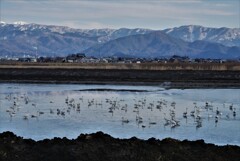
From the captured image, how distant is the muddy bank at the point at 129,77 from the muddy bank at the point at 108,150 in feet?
148

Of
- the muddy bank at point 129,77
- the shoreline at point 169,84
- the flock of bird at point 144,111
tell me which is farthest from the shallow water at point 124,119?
the muddy bank at point 129,77

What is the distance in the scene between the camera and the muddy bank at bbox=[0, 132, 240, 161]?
17.1 metres

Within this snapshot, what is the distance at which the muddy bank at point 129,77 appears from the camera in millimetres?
69000

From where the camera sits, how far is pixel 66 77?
79000 mm

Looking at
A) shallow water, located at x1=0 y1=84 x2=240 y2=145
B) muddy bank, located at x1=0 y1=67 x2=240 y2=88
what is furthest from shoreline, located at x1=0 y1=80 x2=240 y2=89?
shallow water, located at x1=0 y1=84 x2=240 y2=145

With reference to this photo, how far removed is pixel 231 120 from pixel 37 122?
37.1 feet

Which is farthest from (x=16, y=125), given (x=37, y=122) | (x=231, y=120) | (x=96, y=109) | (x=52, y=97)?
(x=52, y=97)

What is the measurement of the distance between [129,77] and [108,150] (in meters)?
59.8

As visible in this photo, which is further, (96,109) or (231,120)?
(96,109)

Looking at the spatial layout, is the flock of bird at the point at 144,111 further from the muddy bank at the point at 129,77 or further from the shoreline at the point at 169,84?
the muddy bank at the point at 129,77

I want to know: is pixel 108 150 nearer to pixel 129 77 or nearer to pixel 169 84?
pixel 169 84

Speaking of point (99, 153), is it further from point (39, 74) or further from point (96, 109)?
point (39, 74)

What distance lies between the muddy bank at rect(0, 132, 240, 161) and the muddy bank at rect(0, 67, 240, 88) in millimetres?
45228

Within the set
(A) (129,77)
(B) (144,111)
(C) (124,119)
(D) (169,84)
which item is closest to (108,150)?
(C) (124,119)
